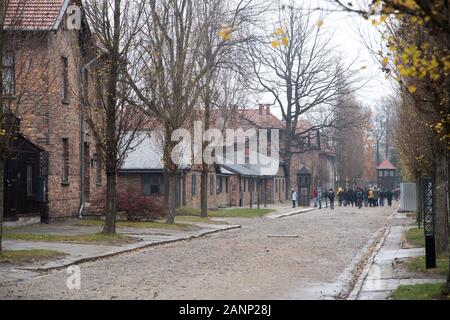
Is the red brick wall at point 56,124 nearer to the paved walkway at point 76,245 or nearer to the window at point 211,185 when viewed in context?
the paved walkway at point 76,245

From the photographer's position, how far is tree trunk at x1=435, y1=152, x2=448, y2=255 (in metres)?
16.4

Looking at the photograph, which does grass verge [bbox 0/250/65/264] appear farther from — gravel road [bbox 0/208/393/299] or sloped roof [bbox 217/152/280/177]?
sloped roof [bbox 217/152/280/177]

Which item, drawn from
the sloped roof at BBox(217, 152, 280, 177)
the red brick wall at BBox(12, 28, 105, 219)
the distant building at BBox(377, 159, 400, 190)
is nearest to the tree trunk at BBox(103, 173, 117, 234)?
the red brick wall at BBox(12, 28, 105, 219)

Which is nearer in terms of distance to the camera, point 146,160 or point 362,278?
point 362,278

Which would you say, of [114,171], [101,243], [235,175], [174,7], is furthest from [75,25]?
[235,175]

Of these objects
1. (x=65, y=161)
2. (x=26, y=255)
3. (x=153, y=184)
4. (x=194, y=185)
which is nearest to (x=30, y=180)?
(x=65, y=161)

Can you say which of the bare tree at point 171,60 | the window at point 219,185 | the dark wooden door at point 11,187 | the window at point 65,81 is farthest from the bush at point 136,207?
the window at point 219,185

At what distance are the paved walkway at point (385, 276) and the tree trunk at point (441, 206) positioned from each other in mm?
932

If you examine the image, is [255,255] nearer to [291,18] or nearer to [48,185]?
[48,185]

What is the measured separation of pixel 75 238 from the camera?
2203cm

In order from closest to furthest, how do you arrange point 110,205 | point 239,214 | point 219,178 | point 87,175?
point 110,205 < point 87,175 < point 239,214 < point 219,178

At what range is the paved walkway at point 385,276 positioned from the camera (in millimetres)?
12222

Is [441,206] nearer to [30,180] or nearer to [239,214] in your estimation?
[30,180]

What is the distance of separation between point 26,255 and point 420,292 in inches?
365
